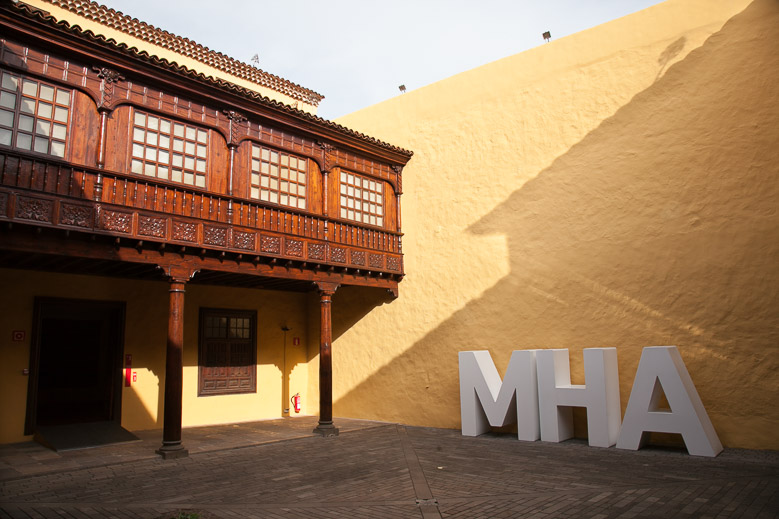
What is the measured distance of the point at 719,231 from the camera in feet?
28.2

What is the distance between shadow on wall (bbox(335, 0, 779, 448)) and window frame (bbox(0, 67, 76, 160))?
7.77 metres

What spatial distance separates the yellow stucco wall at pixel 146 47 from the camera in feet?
36.9

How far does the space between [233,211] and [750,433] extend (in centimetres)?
880

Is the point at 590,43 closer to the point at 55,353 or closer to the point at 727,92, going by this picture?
the point at 727,92

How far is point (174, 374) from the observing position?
848 centimetres

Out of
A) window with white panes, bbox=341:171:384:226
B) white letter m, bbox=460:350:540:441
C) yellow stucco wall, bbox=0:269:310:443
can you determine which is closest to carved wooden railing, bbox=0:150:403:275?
window with white panes, bbox=341:171:384:226

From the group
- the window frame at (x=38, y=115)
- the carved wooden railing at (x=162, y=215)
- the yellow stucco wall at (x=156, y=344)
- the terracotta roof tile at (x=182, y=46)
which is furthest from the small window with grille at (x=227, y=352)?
the terracotta roof tile at (x=182, y=46)

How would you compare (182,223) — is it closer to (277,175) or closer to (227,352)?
(277,175)

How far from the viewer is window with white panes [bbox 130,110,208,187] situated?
28.3ft

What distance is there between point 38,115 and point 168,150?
185 centimetres

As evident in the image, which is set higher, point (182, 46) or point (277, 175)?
point (182, 46)

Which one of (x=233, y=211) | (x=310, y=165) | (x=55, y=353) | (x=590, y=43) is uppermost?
(x=590, y=43)

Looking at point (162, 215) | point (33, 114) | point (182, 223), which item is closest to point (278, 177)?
point (182, 223)

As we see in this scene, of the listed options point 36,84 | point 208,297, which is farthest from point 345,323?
point 36,84
